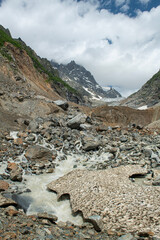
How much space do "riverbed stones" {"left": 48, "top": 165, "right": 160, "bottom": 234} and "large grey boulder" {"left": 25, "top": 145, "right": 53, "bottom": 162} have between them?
3442 mm

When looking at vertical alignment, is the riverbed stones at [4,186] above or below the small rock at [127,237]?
above

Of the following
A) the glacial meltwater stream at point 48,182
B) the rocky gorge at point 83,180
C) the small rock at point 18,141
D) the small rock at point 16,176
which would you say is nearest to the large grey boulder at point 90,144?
the rocky gorge at point 83,180

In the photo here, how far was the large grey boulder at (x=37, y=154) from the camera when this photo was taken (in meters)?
15.2

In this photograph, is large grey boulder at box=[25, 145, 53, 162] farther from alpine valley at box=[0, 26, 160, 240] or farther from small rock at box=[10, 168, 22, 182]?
small rock at box=[10, 168, 22, 182]

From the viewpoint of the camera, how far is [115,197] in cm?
916

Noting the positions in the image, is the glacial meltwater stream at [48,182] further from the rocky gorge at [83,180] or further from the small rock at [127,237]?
the small rock at [127,237]

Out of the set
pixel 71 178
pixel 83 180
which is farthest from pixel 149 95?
pixel 83 180

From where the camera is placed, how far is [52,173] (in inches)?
561

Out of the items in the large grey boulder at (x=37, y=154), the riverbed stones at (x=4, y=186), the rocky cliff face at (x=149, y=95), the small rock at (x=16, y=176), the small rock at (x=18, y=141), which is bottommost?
the riverbed stones at (x=4, y=186)

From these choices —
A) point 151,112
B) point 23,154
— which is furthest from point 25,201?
point 151,112

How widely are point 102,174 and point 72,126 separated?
11186 mm

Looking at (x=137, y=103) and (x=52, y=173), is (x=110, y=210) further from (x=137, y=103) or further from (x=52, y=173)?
(x=137, y=103)

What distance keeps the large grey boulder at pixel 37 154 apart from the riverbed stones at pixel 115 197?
344cm

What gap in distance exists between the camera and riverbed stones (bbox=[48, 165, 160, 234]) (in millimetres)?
7355
